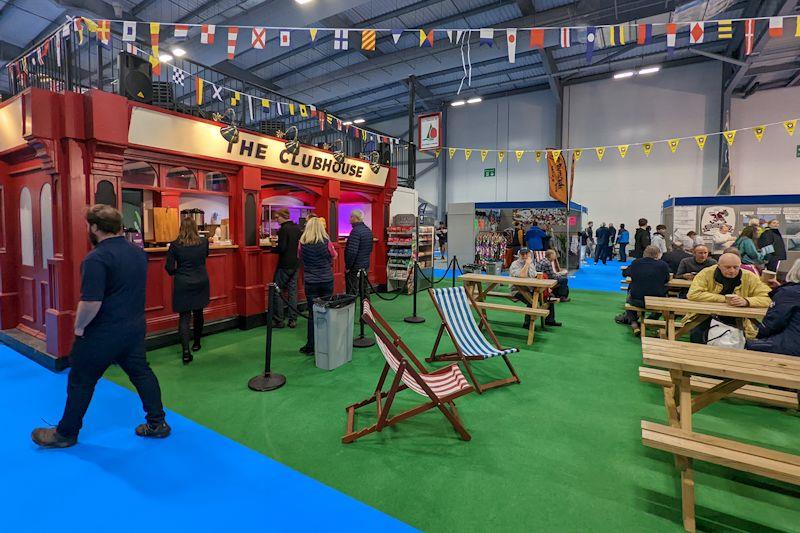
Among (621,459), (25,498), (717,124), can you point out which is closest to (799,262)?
(621,459)

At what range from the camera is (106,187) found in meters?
4.48

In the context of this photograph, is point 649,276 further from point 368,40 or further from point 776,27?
point 368,40

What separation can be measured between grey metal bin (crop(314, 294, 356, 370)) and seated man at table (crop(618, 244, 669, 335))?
4059mm

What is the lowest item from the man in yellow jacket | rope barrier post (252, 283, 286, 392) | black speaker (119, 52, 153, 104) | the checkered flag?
rope barrier post (252, 283, 286, 392)

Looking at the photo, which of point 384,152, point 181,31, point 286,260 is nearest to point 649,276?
point 286,260

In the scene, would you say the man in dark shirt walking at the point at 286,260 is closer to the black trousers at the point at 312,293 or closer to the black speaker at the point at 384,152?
the black trousers at the point at 312,293

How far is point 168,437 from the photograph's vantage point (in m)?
2.98

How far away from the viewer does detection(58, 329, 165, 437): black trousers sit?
2598 millimetres

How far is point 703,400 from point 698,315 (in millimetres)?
2351

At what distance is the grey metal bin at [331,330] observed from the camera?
4355 millimetres

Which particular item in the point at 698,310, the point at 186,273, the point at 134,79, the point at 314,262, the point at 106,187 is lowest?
the point at 698,310

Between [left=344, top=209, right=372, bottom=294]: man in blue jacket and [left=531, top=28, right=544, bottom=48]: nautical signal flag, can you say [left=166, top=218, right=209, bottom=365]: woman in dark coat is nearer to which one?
[left=344, top=209, right=372, bottom=294]: man in blue jacket

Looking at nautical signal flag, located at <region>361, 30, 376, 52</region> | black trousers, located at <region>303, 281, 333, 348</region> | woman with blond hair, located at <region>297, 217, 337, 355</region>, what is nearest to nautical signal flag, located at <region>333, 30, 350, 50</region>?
nautical signal flag, located at <region>361, 30, 376, 52</region>

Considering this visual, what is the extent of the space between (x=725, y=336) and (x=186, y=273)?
5786 mm
